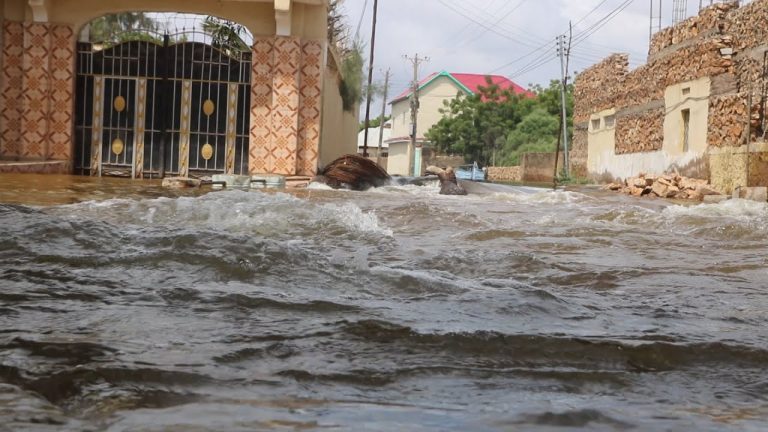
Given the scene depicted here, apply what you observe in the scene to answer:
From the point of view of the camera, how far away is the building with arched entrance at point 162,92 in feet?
47.3

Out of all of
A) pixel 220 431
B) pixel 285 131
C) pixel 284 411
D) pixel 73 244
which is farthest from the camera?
pixel 285 131

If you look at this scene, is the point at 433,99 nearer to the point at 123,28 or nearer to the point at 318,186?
the point at 123,28

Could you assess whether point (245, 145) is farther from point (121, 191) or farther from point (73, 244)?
point (73, 244)

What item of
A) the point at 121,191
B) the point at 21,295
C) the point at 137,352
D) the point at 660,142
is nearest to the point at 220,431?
the point at 137,352

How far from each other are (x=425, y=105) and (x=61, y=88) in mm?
46896

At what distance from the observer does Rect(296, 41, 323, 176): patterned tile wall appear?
48.1 ft

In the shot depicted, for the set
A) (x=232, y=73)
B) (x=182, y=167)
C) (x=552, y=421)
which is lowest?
(x=552, y=421)

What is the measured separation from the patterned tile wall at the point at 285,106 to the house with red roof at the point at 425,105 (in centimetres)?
3892

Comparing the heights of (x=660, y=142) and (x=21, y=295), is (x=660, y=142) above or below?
above

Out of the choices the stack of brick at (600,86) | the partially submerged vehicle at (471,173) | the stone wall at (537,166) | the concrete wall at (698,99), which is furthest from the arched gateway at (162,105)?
the partially submerged vehicle at (471,173)

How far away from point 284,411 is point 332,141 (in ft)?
56.4

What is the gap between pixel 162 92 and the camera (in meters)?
14.9

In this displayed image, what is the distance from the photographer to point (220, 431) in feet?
5.69

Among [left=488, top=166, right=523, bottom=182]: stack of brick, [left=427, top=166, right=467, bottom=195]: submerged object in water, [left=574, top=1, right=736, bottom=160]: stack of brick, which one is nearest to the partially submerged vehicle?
[left=488, top=166, right=523, bottom=182]: stack of brick
